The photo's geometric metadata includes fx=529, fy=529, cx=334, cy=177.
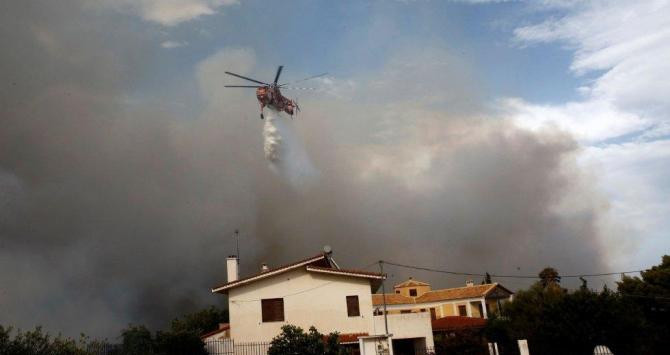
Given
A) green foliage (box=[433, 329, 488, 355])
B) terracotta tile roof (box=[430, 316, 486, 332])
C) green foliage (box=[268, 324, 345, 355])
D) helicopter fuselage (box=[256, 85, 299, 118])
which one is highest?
helicopter fuselage (box=[256, 85, 299, 118])

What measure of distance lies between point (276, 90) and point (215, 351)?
30215 millimetres

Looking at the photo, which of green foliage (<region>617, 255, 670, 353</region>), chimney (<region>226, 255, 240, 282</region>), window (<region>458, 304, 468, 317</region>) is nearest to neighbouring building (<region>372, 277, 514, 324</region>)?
window (<region>458, 304, 468, 317</region>)

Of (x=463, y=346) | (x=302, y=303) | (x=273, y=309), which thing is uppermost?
(x=302, y=303)

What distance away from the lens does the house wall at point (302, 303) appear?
31.1 meters

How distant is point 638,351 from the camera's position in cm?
3061

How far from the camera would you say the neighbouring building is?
218 feet

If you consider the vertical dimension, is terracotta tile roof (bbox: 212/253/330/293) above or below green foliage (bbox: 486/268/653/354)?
above

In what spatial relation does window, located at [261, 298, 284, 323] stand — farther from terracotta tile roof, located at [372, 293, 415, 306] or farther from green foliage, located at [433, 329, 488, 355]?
terracotta tile roof, located at [372, 293, 415, 306]

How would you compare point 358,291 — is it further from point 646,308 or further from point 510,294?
point 510,294

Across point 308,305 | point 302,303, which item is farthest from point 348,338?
point 302,303

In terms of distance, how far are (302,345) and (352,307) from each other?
26.6 ft

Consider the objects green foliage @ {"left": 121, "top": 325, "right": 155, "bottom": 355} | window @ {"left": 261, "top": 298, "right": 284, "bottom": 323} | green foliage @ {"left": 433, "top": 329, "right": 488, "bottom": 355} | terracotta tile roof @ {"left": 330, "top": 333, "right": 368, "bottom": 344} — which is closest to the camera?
green foliage @ {"left": 121, "top": 325, "right": 155, "bottom": 355}

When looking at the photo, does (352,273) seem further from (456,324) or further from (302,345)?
(456,324)

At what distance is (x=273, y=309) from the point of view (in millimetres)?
31531
